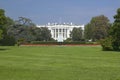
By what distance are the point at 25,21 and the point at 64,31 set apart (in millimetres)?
71368

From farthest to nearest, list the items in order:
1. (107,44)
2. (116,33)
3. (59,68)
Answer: (107,44), (116,33), (59,68)

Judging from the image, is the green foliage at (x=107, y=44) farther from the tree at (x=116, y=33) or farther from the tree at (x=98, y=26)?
the tree at (x=98, y=26)

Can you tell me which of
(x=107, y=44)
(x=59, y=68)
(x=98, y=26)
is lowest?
(x=59, y=68)

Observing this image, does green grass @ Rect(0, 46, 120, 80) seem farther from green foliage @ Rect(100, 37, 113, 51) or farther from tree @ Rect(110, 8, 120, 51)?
green foliage @ Rect(100, 37, 113, 51)

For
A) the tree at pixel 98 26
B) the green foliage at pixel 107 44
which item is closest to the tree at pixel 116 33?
the green foliage at pixel 107 44

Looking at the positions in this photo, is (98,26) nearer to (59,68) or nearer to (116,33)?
(116,33)

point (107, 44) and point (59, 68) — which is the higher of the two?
point (107, 44)

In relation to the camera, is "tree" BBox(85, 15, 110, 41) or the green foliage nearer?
the green foliage

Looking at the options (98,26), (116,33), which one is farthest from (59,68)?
(98,26)

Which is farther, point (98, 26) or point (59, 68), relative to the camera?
point (98, 26)

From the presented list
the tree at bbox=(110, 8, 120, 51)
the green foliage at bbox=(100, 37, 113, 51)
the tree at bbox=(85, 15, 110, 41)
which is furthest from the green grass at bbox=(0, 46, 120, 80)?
the tree at bbox=(85, 15, 110, 41)

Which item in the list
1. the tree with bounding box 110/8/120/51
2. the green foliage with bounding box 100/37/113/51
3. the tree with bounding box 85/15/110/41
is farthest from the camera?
the tree with bounding box 85/15/110/41

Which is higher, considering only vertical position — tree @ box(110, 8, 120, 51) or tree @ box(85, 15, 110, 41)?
tree @ box(85, 15, 110, 41)

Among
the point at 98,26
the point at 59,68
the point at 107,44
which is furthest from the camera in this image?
the point at 98,26
